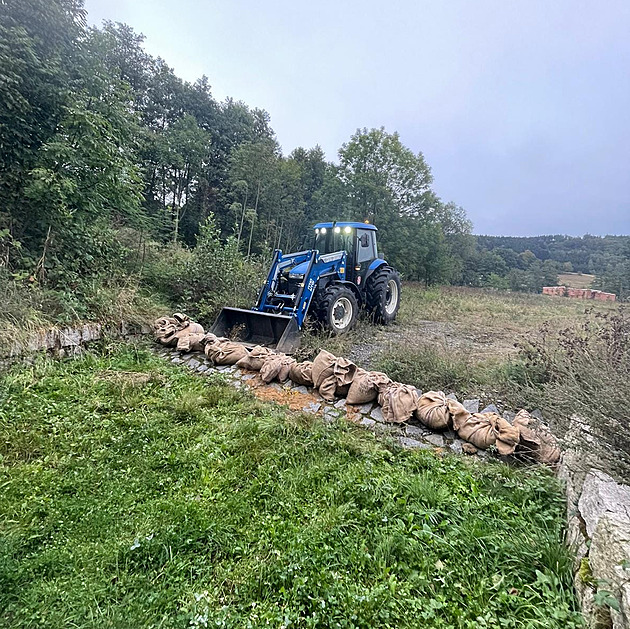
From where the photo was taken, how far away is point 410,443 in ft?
8.86

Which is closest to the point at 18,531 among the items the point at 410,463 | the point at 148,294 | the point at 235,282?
the point at 410,463

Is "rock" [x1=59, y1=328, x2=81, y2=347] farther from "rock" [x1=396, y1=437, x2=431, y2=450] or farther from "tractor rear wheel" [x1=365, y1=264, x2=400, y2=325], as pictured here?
"tractor rear wheel" [x1=365, y1=264, x2=400, y2=325]

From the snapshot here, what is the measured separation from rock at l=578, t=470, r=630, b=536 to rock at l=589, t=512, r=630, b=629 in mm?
40

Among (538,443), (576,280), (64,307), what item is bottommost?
(538,443)

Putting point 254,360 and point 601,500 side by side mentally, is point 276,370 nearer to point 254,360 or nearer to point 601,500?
point 254,360

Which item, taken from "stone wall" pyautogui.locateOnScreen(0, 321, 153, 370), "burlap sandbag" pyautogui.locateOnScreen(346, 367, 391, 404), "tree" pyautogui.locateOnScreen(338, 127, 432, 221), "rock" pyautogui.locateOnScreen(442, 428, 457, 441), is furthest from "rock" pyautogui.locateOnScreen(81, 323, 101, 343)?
"tree" pyautogui.locateOnScreen(338, 127, 432, 221)

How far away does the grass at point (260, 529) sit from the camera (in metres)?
1.34

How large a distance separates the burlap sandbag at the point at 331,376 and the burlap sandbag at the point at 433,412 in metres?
0.74

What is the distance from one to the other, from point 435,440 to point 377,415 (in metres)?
0.55

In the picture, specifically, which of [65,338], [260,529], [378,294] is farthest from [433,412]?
[65,338]

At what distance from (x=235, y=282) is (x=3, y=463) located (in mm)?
4718

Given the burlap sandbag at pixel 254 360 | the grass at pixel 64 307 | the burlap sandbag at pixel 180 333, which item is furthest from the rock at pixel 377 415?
the grass at pixel 64 307

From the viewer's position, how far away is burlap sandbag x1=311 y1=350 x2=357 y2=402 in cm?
340

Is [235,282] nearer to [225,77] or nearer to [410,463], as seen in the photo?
[410,463]
